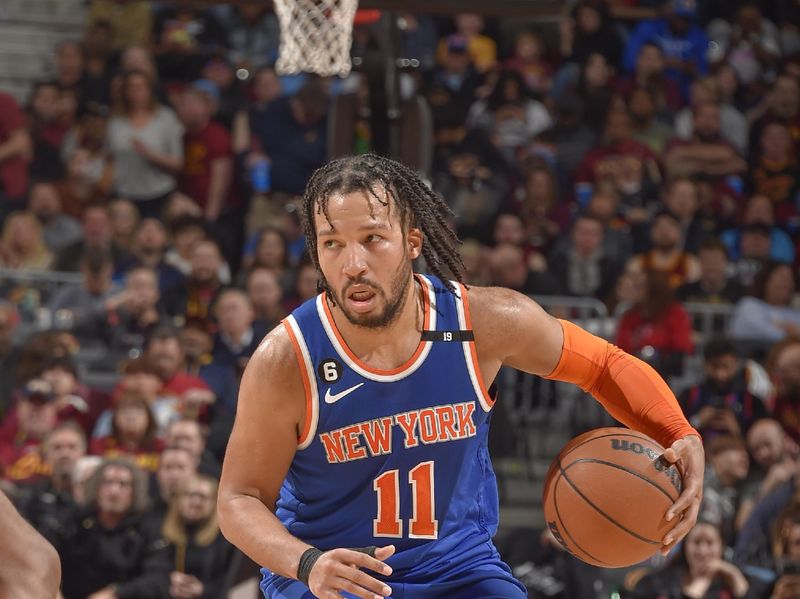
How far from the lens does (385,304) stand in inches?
149

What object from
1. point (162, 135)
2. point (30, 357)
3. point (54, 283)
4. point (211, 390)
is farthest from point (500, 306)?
point (162, 135)

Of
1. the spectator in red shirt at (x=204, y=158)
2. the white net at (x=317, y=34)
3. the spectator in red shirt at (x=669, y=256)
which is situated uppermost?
the white net at (x=317, y=34)

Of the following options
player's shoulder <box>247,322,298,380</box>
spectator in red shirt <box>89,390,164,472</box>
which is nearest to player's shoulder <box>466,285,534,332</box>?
player's shoulder <box>247,322,298,380</box>

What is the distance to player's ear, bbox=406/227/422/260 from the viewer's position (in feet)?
12.9

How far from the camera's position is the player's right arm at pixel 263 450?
361cm

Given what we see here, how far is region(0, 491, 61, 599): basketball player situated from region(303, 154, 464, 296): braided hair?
1555 millimetres

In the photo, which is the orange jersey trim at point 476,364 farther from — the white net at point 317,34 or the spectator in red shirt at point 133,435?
the spectator in red shirt at point 133,435

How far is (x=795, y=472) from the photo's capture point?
7.41 m

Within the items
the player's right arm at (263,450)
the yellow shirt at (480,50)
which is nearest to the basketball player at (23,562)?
the player's right arm at (263,450)

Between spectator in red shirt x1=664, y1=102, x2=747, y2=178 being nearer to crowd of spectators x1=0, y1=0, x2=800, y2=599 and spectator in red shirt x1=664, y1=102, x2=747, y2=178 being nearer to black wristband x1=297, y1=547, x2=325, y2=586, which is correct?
crowd of spectators x1=0, y1=0, x2=800, y2=599

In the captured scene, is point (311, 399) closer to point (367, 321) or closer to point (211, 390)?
point (367, 321)

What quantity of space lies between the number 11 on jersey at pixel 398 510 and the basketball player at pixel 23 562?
1.48 m

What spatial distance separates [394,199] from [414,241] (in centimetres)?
16

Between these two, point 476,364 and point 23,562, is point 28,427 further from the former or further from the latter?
point 23,562
